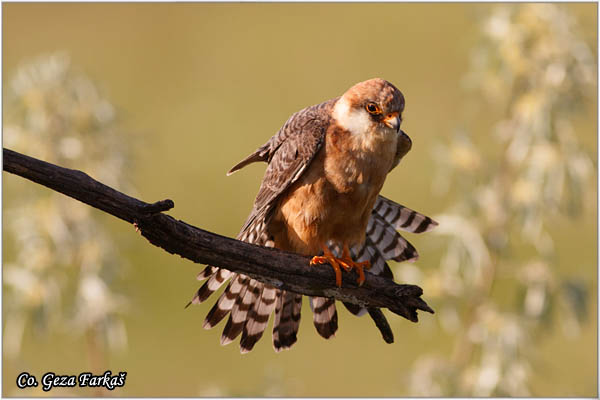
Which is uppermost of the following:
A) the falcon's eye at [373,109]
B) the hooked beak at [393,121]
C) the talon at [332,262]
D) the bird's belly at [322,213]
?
the falcon's eye at [373,109]

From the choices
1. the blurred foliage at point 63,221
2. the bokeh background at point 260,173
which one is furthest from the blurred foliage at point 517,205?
the blurred foliage at point 63,221

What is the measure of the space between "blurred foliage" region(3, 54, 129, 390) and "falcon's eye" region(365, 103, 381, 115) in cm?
159

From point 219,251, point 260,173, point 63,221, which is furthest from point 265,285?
point 260,173

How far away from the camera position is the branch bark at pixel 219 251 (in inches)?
115

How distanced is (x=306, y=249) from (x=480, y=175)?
1.34m

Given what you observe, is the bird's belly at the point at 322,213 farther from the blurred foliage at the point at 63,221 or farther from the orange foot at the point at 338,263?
the blurred foliage at the point at 63,221

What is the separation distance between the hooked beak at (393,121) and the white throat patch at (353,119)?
3.0 inches

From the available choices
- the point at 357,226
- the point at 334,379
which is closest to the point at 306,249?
the point at 357,226

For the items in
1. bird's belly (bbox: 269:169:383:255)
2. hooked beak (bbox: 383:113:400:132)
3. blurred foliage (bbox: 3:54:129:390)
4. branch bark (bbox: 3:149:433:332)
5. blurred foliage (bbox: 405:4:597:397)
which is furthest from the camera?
blurred foliage (bbox: 405:4:597:397)

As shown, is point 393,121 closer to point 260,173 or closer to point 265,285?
point 265,285

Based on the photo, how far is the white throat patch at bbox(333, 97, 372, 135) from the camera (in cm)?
355

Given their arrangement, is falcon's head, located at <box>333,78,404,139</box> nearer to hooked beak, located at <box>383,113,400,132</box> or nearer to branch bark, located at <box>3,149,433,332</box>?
hooked beak, located at <box>383,113,400,132</box>

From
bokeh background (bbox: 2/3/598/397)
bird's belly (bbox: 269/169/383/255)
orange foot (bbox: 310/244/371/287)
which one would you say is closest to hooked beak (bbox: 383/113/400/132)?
bird's belly (bbox: 269/169/383/255)

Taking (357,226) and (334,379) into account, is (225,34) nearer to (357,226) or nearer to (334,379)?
(334,379)
